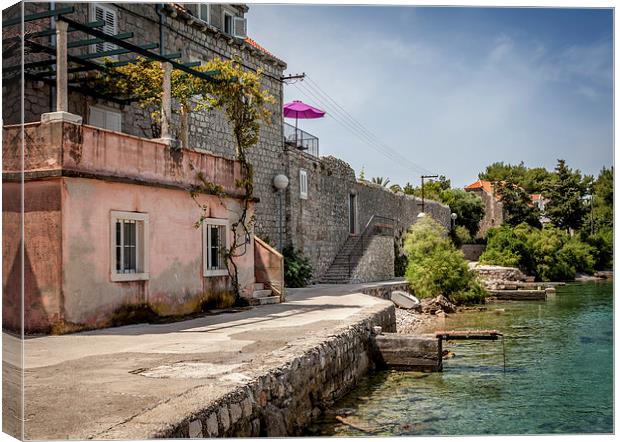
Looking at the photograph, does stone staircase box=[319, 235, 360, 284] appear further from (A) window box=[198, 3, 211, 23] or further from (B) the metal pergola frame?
(B) the metal pergola frame

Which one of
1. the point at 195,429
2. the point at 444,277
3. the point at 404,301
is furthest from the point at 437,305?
the point at 195,429

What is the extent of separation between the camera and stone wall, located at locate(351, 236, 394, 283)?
78.1 ft

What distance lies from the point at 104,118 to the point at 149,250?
4.74 meters

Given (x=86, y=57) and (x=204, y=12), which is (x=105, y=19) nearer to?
(x=86, y=57)

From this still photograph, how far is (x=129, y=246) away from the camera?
10.2m

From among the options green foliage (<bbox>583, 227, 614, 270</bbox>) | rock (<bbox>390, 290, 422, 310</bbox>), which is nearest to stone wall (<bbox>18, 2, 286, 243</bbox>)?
rock (<bbox>390, 290, 422, 310</bbox>)

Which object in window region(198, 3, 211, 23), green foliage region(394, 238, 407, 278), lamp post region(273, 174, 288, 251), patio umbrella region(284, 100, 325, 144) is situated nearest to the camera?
window region(198, 3, 211, 23)

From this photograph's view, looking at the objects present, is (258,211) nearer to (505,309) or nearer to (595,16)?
(505,309)

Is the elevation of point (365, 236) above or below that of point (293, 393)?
above

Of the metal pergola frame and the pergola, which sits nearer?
the pergola

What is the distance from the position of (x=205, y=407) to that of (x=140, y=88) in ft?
32.0

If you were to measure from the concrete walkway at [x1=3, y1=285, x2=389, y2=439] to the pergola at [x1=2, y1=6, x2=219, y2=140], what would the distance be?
9.49 feet

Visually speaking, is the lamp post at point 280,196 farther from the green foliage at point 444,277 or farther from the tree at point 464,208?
the tree at point 464,208

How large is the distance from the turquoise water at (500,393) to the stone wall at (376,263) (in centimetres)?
979
